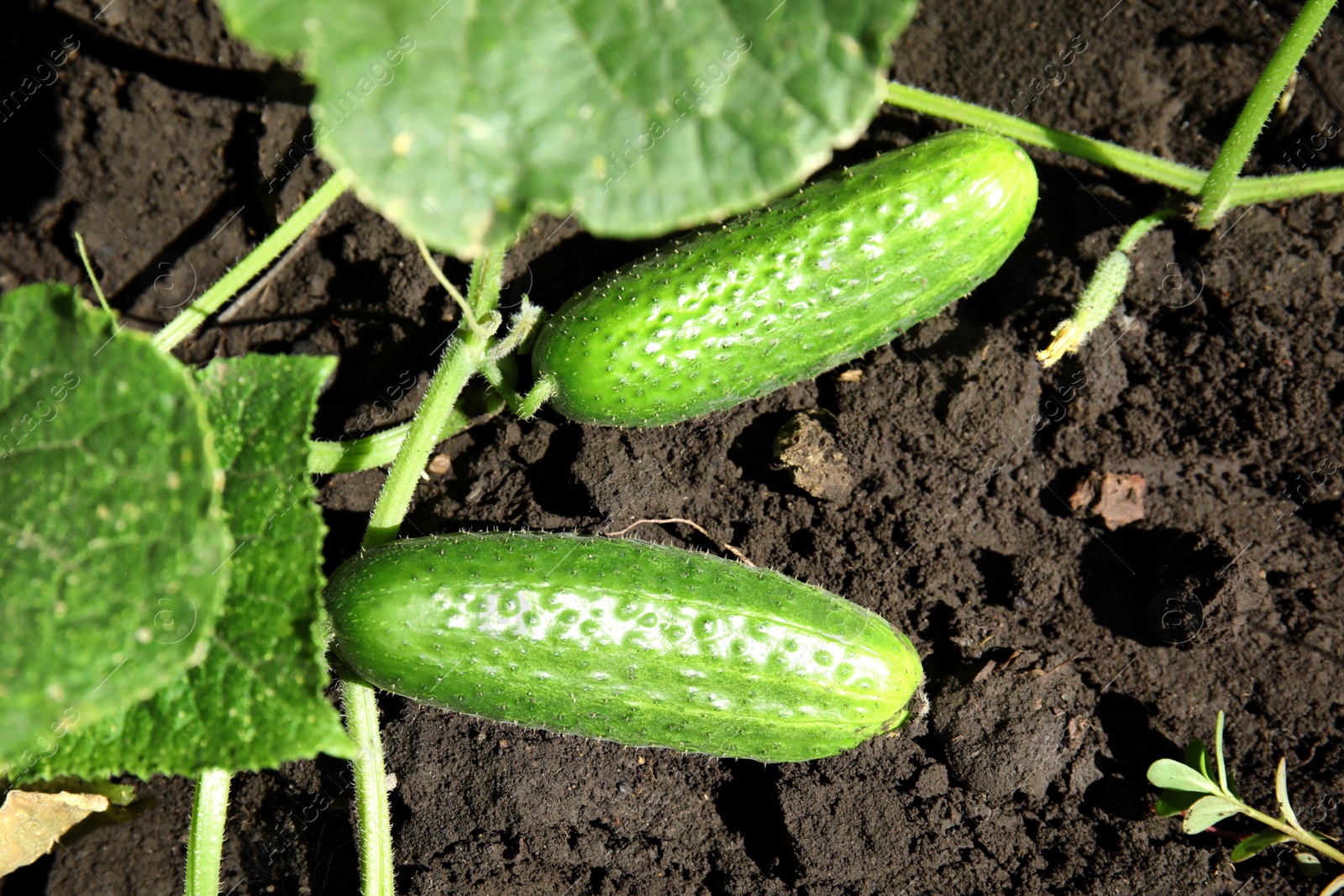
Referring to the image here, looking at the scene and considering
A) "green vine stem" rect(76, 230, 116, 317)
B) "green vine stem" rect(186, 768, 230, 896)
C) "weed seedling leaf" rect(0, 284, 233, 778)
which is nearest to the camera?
"weed seedling leaf" rect(0, 284, 233, 778)

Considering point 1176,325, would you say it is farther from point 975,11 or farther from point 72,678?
point 72,678

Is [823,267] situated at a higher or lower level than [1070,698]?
higher

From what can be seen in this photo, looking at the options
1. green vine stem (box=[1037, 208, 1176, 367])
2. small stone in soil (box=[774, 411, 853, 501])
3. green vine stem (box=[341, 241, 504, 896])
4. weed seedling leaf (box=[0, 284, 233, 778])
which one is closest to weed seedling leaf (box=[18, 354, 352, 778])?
weed seedling leaf (box=[0, 284, 233, 778])

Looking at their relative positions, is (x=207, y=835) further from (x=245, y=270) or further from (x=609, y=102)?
(x=609, y=102)

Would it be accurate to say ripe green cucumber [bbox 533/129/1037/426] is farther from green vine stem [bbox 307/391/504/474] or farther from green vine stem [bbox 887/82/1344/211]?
green vine stem [bbox 307/391/504/474]

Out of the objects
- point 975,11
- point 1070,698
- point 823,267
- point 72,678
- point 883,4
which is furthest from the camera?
point 975,11

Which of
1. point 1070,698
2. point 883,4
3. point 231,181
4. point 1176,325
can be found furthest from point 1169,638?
point 231,181

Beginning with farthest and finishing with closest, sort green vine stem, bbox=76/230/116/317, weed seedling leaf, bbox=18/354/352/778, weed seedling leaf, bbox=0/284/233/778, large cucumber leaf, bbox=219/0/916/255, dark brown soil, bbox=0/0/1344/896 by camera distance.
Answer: dark brown soil, bbox=0/0/1344/896
green vine stem, bbox=76/230/116/317
weed seedling leaf, bbox=18/354/352/778
weed seedling leaf, bbox=0/284/233/778
large cucumber leaf, bbox=219/0/916/255
